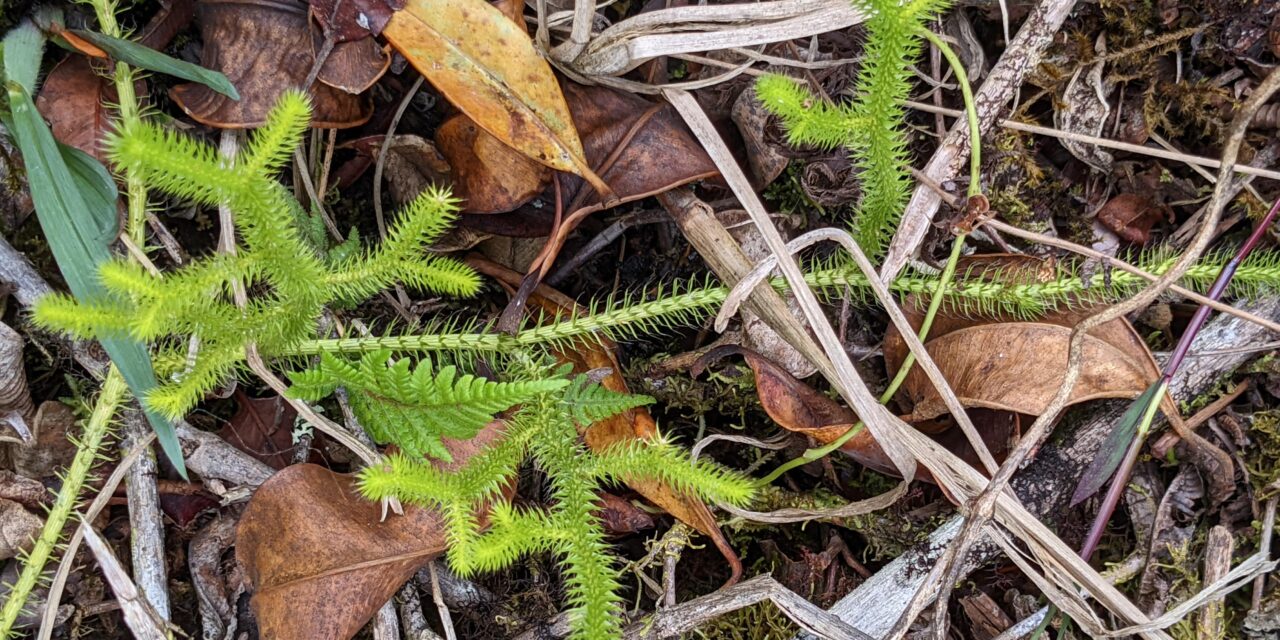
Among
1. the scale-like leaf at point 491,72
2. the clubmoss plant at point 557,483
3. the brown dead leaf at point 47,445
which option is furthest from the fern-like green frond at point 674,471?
the brown dead leaf at point 47,445

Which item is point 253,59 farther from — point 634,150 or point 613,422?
point 613,422

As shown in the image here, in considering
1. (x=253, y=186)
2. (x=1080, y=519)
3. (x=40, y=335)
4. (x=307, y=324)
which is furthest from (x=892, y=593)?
(x=40, y=335)

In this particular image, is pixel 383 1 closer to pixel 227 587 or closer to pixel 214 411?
pixel 214 411

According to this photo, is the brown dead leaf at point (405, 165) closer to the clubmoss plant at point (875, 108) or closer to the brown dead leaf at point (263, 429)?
the brown dead leaf at point (263, 429)

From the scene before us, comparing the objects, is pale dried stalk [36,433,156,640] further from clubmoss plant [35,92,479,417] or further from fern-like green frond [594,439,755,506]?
fern-like green frond [594,439,755,506]

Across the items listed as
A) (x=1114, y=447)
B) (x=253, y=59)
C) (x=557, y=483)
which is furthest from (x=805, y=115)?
(x=253, y=59)
